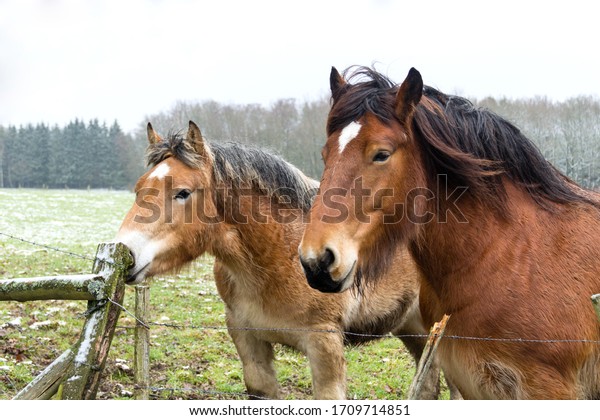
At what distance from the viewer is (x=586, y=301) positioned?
299 centimetres

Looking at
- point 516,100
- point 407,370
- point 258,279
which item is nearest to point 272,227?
point 258,279

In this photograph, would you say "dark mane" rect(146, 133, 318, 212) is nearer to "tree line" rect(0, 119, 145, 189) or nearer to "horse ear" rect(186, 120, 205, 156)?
"horse ear" rect(186, 120, 205, 156)

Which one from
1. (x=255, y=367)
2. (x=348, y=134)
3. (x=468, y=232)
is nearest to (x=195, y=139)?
(x=348, y=134)

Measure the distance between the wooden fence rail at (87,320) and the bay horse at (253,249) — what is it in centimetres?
71

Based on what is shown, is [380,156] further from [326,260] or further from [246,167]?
[246,167]

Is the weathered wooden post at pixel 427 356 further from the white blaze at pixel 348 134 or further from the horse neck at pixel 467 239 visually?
the white blaze at pixel 348 134

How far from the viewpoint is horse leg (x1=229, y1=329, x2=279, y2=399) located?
487 centimetres

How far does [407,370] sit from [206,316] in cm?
370

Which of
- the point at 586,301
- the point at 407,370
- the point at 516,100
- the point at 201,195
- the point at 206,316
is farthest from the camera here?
the point at 516,100

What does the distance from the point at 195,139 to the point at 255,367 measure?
2190 mm

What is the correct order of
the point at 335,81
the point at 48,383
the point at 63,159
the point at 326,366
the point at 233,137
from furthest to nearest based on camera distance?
the point at 63,159
the point at 233,137
the point at 326,366
the point at 335,81
the point at 48,383

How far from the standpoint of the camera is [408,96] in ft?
9.93

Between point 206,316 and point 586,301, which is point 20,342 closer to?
point 206,316

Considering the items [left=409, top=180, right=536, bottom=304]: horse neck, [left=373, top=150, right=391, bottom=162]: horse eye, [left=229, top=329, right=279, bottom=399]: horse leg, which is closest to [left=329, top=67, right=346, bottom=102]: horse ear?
[left=373, top=150, right=391, bottom=162]: horse eye
